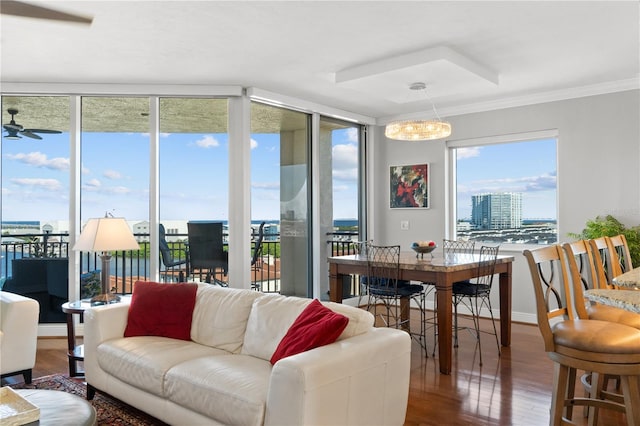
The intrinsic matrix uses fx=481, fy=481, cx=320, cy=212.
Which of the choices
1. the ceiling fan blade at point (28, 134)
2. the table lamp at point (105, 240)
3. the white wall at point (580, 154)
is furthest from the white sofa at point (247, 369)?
the white wall at point (580, 154)

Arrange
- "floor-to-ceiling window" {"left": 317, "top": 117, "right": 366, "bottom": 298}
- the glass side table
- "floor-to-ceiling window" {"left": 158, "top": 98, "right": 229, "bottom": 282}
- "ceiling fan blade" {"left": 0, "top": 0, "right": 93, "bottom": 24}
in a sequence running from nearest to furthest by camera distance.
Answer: "ceiling fan blade" {"left": 0, "top": 0, "right": 93, "bottom": 24}
the glass side table
"floor-to-ceiling window" {"left": 158, "top": 98, "right": 229, "bottom": 282}
"floor-to-ceiling window" {"left": 317, "top": 117, "right": 366, "bottom": 298}

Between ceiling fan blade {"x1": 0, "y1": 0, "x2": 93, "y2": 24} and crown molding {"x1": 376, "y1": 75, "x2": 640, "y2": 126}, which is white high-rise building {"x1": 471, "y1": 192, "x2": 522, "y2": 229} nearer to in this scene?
crown molding {"x1": 376, "y1": 75, "x2": 640, "y2": 126}

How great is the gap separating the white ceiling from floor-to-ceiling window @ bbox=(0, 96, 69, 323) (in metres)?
0.42

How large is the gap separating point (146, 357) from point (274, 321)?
769mm

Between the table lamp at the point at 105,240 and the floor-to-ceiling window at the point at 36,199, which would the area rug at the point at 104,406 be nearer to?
the table lamp at the point at 105,240

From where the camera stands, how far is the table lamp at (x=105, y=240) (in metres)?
3.77

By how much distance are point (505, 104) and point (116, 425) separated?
505 cm

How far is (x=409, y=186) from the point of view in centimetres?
650

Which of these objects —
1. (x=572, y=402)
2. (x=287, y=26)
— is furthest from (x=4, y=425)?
(x=287, y=26)

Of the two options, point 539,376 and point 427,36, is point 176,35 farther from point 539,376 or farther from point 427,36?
point 539,376

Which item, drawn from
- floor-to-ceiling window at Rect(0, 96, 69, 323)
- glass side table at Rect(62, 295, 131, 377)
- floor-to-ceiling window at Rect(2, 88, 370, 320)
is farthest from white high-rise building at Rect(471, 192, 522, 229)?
floor-to-ceiling window at Rect(0, 96, 69, 323)

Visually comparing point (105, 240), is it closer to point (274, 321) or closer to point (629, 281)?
point (274, 321)

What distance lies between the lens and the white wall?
482cm

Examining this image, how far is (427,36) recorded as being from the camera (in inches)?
141
